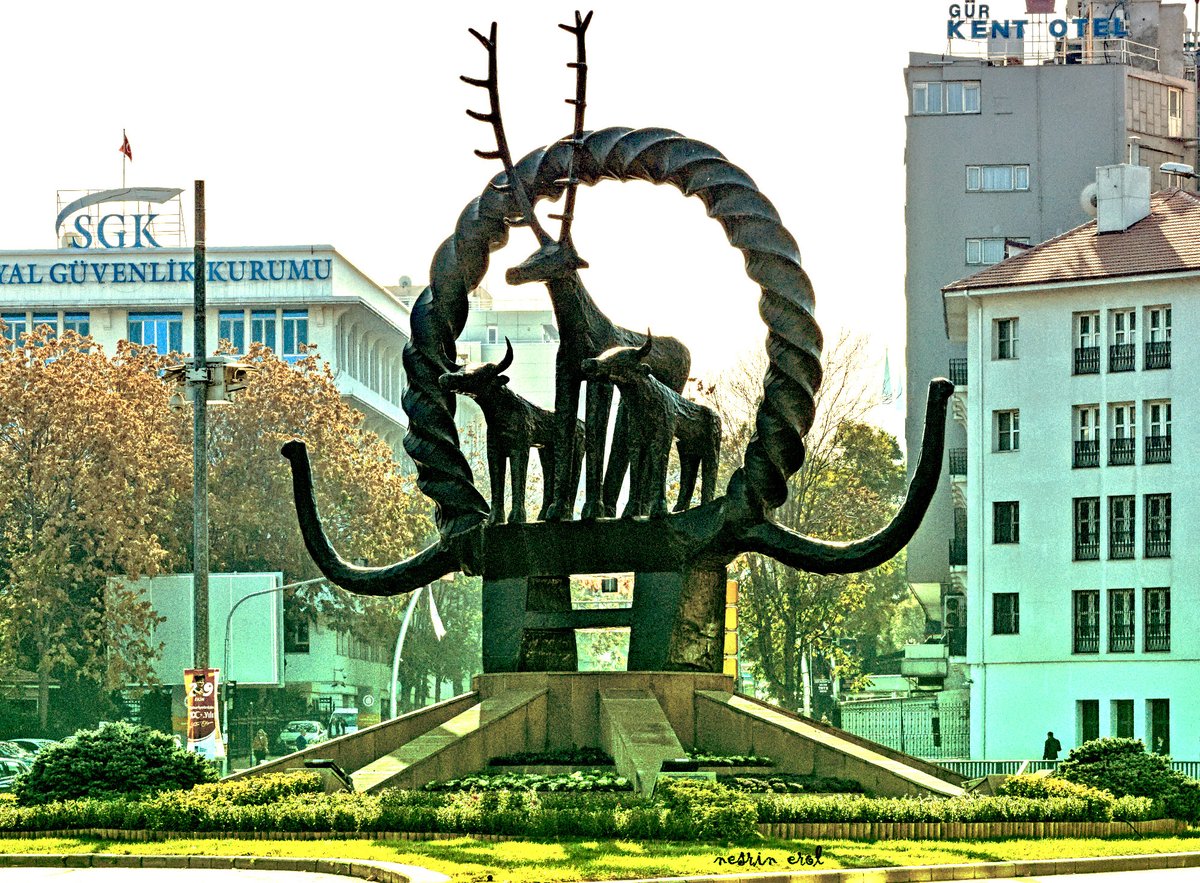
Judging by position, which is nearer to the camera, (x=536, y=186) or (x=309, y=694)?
(x=536, y=186)

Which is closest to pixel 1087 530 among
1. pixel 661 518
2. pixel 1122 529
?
pixel 1122 529

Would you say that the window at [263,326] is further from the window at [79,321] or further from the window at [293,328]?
the window at [79,321]

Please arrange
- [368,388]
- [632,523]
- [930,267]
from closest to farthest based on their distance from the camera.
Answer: [632,523] < [930,267] < [368,388]

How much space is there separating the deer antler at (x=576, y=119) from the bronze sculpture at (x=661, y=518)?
0.03 m

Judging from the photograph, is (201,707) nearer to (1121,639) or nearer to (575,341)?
(575,341)

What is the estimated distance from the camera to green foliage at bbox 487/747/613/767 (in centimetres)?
3091

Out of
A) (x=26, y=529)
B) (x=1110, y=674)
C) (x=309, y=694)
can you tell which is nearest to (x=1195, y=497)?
(x=1110, y=674)

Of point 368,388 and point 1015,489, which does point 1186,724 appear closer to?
point 1015,489

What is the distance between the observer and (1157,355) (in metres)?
65.4

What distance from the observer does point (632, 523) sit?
33.1 meters

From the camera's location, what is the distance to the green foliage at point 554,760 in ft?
101

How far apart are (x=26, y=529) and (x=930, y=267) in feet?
108

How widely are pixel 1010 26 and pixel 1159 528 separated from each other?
28701mm

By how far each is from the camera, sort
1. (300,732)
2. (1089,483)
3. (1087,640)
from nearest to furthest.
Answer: (1087,640) → (1089,483) → (300,732)
